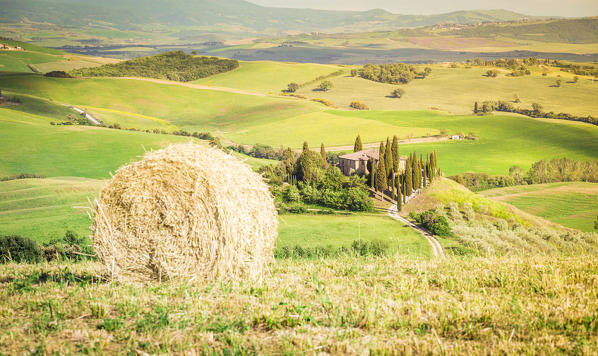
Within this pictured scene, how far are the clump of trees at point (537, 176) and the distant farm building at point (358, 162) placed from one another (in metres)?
14.8

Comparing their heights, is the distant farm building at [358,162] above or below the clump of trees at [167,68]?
→ below

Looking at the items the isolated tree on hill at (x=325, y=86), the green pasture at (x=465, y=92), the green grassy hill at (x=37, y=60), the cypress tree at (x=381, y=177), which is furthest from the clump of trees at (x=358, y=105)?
the green grassy hill at (x=37, y=60)

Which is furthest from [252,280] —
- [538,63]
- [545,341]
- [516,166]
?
[538,63]

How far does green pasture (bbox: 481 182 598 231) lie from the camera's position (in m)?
63.6

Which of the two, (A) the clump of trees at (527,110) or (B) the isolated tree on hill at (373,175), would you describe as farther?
(A) the clump of trees at (527,110)

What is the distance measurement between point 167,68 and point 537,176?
12972 cm

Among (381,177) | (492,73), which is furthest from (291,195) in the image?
(492,73)

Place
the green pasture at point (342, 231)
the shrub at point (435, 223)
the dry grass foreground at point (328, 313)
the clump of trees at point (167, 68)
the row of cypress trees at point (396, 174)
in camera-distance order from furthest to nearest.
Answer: the clump of trees at point (167, 68) < the row of cypress trees at point (396, 174) < the shrub at point (435, 223) < the green pasture at point (342, 231) < the dry grass foreground at point (328, 313)

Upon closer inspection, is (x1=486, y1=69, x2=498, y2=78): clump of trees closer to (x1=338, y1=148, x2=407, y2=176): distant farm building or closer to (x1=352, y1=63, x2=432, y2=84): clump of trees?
(x1=352, y1=63, x2=432, y2=84): clump of trees

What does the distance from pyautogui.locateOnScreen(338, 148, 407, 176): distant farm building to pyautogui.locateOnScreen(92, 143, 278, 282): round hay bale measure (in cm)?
6791

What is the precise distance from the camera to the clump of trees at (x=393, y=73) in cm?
16450

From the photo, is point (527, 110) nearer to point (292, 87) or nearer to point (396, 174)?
point (396, 174)

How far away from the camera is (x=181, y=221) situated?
8742 mm

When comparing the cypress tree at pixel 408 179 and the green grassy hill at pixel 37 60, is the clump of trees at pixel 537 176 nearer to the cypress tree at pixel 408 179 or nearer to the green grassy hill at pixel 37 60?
the cypress tree at pixel 408 179
